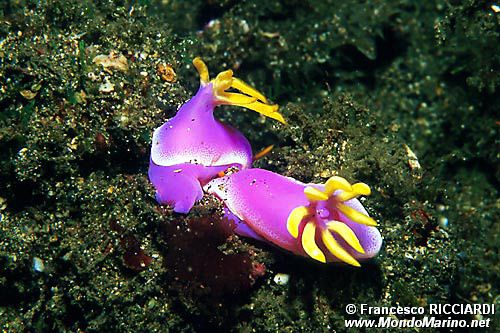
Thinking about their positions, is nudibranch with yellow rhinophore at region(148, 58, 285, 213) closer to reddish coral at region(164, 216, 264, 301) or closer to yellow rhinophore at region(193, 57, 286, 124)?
yellow rhinophore at region(193, 57, 286, 124)

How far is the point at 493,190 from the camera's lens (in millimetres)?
4141

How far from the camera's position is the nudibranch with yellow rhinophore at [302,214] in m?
2.61

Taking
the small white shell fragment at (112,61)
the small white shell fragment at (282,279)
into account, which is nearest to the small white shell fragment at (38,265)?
the small white shell fragment at (112,61)

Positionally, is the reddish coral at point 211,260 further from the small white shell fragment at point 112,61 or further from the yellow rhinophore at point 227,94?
the small white shell fragment at point 112,61

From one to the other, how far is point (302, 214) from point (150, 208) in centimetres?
113

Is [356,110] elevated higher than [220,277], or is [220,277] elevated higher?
[356,110]

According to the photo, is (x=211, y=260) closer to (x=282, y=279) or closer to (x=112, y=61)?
(x=282, y=279)

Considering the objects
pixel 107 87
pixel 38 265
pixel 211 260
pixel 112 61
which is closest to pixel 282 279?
pixel 211 260

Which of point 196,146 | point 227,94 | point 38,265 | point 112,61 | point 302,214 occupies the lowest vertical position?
point 38,265

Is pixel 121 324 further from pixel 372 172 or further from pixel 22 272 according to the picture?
pixel 372 172

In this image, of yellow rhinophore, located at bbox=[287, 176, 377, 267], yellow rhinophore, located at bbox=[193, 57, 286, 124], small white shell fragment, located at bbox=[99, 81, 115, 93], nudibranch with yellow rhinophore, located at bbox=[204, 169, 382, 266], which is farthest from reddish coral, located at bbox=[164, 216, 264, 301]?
small white shell fragment, located at bbox=[99, 81, 115, 93]

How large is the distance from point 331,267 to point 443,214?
3.81 ft

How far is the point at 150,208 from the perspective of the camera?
3.12 metres

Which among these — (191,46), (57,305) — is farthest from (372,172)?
(57,305)
